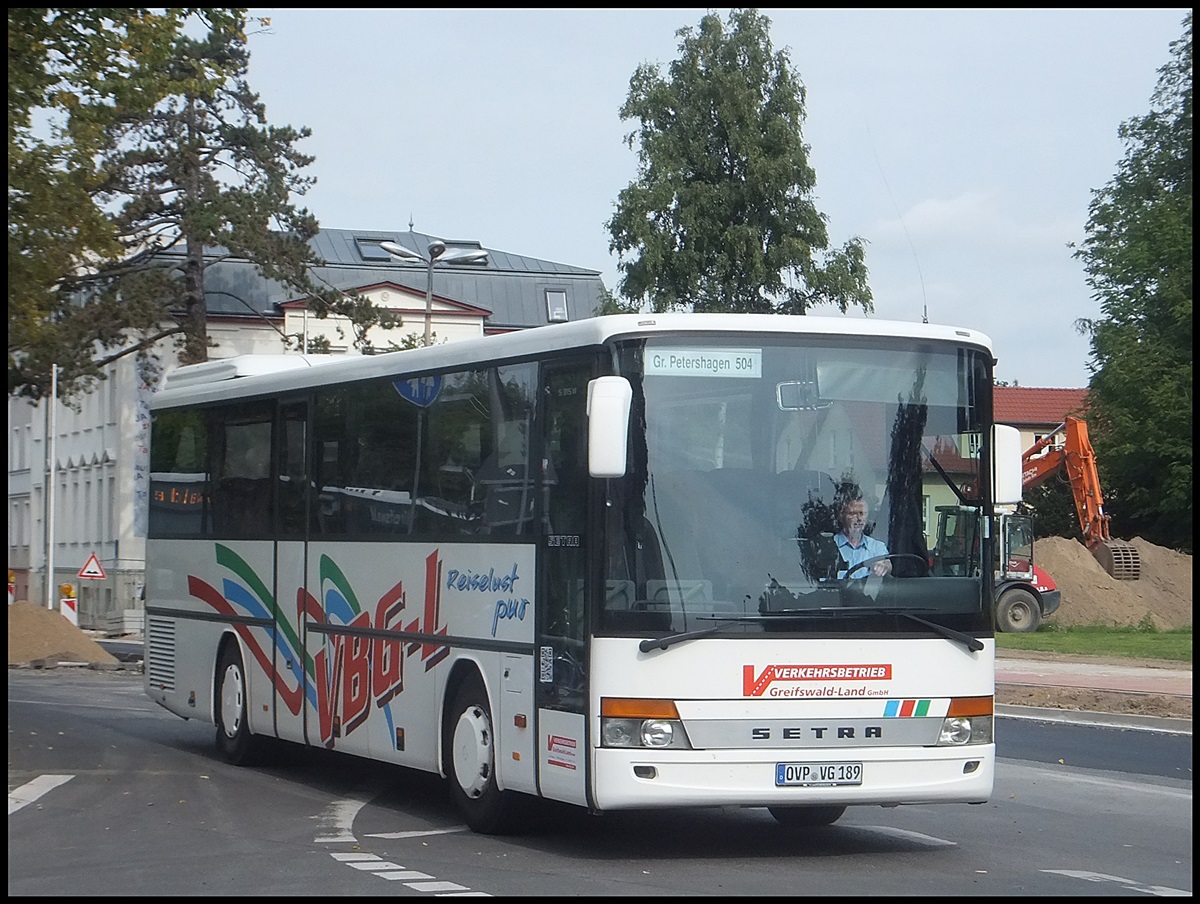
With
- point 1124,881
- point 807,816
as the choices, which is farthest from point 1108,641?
point 1124,881

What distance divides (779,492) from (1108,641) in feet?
102

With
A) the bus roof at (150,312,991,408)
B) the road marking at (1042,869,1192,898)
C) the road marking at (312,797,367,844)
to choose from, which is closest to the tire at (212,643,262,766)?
the bus roof at (150,312,991,408)

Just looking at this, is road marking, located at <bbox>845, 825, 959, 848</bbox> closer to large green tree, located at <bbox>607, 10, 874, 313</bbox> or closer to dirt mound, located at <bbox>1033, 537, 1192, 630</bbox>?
dirt mound, located at <bbox>1033, 537, 1192, 630</bbox>

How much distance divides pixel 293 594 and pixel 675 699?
5.49m

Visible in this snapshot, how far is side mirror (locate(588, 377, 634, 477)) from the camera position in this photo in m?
10.5

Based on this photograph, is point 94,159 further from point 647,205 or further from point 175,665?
point 647,205

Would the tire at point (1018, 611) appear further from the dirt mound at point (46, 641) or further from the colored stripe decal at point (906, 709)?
the colored stripe decal at point (906, 709)

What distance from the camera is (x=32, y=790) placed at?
1459 cm

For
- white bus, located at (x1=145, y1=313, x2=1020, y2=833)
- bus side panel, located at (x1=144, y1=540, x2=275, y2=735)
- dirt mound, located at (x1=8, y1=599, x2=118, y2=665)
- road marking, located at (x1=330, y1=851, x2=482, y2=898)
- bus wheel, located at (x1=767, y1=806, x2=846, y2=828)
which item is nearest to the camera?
road marking, located at (x1=330, y1=851, x2=482, y2=898)

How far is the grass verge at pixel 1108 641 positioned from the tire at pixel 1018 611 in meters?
0.41

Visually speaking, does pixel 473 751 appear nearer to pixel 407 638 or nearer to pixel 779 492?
pixel 407 638

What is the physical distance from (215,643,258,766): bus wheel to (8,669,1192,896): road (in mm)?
205

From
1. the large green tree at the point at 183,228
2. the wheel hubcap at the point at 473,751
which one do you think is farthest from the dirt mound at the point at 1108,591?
the wheel hubcap at the point at 473,751

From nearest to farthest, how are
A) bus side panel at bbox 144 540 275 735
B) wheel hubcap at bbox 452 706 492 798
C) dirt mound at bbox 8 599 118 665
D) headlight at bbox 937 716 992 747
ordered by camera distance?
headlight at bbox 937 716 992 747, wheel hubcap at bbox 452 706 492 798, bus side panel at bbox 144 540 275 735, dirt mound at bbox 8 599 118 665
